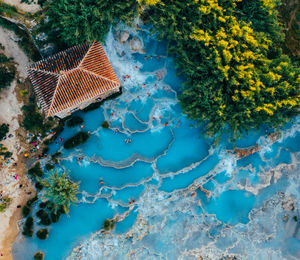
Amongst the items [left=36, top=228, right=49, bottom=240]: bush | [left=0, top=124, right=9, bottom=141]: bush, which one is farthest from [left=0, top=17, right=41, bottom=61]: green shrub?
[left=36, top=228, right=49, bottom=240]: bush

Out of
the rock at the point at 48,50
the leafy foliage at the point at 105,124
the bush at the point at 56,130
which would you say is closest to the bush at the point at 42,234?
the bush at the point at 56,130

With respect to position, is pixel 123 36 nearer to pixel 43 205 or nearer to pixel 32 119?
pixel 32 119

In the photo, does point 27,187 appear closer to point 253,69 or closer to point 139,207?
point 139,207

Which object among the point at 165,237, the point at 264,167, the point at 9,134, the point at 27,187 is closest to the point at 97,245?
the point at 165,237

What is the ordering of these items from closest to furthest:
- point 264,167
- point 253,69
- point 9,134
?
point 253,69, point 9,134, point 264,167

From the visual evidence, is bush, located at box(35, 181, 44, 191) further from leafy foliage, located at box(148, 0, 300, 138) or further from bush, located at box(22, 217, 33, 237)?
leafy foliage, located at box(148, 0, 300, 138)

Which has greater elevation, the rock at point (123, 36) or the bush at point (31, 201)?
the rock at point (123, 36)

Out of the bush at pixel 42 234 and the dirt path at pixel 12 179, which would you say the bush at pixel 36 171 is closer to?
the dirt path at pixel 12 179
